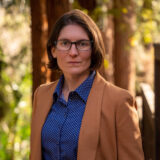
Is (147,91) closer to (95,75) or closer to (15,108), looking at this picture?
(15,108)

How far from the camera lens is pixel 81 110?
2.59m

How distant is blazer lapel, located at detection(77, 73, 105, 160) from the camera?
7.93 ft

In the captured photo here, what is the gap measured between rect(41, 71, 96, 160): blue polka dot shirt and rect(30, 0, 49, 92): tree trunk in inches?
85.5

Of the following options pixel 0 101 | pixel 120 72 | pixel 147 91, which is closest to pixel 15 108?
pixel 0 101

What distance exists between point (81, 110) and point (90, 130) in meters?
0.20

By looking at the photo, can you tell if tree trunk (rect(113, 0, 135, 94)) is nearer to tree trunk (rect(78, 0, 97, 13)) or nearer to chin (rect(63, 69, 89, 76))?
tree trunk (rect(78, 0, 97, 13))

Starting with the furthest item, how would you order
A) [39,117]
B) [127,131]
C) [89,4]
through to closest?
1. [89,4]
2. [39,117]
3. [127,131]

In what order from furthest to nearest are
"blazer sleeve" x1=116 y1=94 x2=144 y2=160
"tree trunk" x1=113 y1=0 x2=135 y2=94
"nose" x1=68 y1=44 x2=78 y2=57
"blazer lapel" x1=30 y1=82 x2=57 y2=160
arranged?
"tree trunk" x1=113 y1=0 x2=135 y2=94 < "blazer lapel" x1=30 y1=82 x2=57 y2=160 < "nose" x1=68 y1=44 x2=78 y2=57 < "blazer sleeve" x1=116 y1=94 x2=144 y2=160

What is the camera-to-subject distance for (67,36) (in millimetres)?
2639

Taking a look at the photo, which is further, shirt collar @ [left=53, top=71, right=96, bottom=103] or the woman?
shirt collar @ [left=53, top=71, right=96, bottom=103]

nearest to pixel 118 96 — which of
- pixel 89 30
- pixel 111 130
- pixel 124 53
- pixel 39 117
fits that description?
pixel 111 130

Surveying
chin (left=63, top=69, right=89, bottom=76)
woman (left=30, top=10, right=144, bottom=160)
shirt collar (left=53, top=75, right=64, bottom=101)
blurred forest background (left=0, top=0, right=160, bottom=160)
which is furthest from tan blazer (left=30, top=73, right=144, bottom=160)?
blurred forest background (left=0, top=0, right=160, bottom=160)

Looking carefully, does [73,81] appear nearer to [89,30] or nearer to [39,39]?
[89,30]

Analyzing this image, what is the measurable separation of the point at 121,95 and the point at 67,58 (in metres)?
0.49
